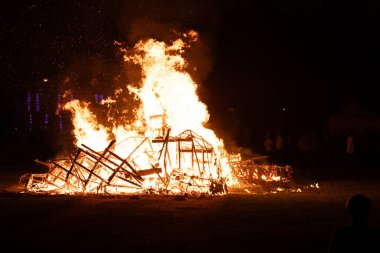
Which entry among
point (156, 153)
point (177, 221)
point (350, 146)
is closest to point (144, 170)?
point (156, 153)

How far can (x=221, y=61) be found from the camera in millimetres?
35625

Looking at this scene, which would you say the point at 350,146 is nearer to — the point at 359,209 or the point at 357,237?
A: the point at 359,209

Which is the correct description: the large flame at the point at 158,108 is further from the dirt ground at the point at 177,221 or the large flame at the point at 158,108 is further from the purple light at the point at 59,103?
the purple light at the point at 59,103

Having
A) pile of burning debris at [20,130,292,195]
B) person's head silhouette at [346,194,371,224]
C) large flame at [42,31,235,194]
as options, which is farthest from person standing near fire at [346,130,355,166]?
person's head silhouette at [346,194,371,224]

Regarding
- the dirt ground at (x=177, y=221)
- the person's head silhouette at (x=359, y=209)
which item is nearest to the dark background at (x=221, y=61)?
the dirt ground at (x=177, y=221)

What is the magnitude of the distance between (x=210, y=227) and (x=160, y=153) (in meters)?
6.22

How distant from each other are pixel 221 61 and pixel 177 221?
83.8ft

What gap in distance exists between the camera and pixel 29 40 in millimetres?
30594

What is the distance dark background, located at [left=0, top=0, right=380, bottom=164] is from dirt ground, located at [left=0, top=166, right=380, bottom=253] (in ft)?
29.7

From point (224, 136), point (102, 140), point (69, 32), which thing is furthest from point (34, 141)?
point (102, 140)

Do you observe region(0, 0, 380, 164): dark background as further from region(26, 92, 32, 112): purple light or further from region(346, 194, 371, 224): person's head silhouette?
region(346, 194, 371, 224): person's head silhouette

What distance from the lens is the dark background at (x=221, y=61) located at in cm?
2475

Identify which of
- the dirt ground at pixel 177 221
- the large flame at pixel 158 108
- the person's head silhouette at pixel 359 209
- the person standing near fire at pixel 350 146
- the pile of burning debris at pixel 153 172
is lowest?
the dirt ground at pixel 177 221

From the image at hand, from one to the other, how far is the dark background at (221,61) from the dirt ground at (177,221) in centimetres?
905
